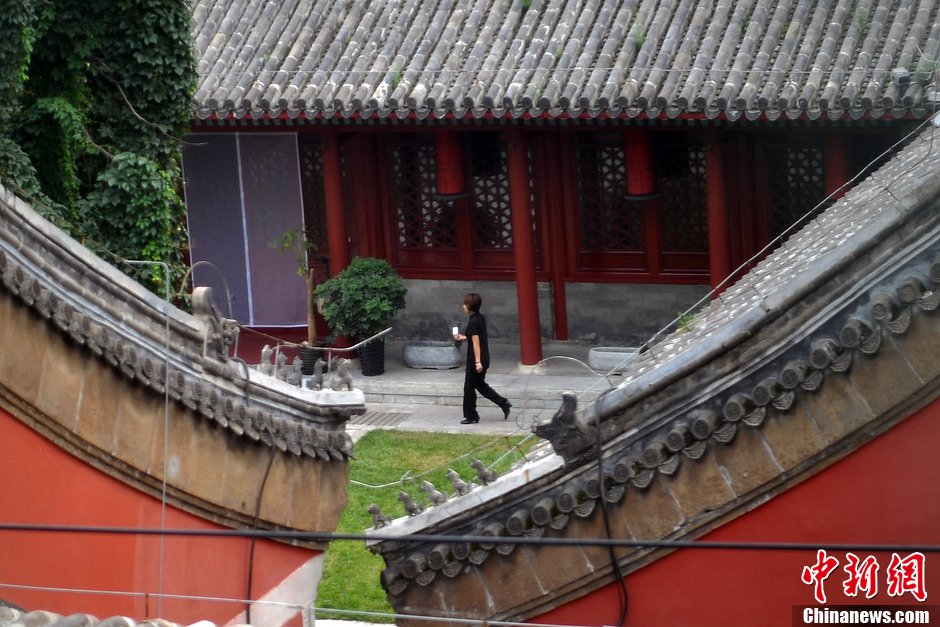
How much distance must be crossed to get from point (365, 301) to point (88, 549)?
8.91 m

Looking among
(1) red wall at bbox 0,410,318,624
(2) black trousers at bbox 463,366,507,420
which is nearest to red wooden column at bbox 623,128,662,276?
(2) black trousers at bbox 463,366,507,420

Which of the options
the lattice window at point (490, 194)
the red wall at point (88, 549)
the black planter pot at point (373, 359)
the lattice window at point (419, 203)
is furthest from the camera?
the lattice window at point (419, 203)

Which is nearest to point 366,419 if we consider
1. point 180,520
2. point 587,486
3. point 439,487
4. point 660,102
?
point 439,487

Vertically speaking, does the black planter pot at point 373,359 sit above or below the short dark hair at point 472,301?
above

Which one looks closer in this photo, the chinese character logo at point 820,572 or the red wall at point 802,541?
the red wall at point 802,541

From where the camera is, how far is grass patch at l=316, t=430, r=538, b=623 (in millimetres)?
10969

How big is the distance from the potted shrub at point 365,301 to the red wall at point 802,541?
953cm

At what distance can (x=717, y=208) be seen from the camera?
601 inches

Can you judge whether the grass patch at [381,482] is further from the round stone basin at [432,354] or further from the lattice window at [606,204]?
the lattice window at [606,204]

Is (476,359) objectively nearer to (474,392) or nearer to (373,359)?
(474,392)

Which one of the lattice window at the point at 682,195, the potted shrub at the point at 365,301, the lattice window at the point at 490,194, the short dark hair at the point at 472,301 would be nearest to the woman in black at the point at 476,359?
the short dark hair at the point at 472,301

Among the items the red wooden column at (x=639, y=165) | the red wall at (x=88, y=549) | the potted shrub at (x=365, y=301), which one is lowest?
the red wall at (x=88, y=549)

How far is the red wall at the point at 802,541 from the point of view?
6164 mm

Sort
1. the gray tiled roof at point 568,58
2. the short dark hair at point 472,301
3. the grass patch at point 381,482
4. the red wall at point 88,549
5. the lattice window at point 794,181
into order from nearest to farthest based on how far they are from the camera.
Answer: the red wall at point 88,549
the grass patch at point 381,482
the gray tiled roof at point 568,58
the short dark hair at point 472,301
the lattice window at point 794,181
